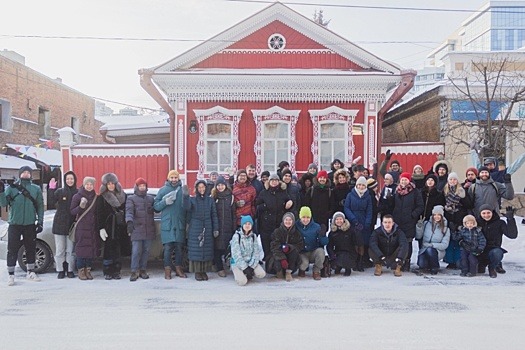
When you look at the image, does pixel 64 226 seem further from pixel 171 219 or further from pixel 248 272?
pixel 248 272

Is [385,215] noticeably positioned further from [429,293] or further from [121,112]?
[121,112]

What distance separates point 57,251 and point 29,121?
59.5ft

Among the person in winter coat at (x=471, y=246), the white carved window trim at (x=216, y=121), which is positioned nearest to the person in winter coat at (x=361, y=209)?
the person in winter coat at (x=471, y=246)

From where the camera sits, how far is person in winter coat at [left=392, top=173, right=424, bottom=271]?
338 inches

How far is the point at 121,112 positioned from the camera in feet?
145

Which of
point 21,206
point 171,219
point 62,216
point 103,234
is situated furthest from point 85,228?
point 171,219

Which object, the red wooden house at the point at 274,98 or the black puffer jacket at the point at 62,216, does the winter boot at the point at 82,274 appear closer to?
the black puffer jacket at the point at 62,216

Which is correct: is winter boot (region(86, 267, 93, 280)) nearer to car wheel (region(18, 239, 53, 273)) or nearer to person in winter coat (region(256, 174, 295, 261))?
car wheel (region(18, 239, 53, 273))

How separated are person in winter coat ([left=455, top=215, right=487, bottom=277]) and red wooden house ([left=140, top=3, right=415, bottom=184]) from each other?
21.7 ft

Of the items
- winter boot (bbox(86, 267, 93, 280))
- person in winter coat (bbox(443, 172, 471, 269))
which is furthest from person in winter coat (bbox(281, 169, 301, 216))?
winter boot (bbox(86, 267, 93, 280))

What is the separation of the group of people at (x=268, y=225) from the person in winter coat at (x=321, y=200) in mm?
17

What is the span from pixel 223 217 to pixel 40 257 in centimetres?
301

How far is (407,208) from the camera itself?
8.61 m

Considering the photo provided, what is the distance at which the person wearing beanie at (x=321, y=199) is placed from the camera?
29.3 ft
